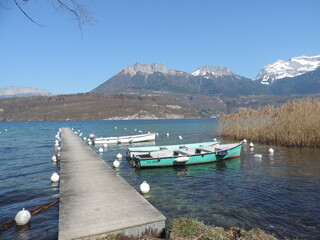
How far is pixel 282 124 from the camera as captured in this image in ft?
76.6

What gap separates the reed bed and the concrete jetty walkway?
59.2 feet

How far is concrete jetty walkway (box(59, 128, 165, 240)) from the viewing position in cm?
580

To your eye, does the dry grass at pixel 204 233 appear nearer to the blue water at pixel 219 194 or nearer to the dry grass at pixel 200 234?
the dry grass at pixel 200 234

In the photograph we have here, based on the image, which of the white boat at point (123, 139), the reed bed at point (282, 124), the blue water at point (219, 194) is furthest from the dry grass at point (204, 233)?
the white boat at point (123, 139)

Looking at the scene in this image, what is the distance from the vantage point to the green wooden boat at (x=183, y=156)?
15.7m

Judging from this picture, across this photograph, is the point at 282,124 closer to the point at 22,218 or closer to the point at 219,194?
the point at 219,194

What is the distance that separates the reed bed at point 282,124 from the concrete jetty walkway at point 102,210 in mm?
18045

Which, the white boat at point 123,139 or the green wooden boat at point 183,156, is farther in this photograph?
the white boat at point 123,139

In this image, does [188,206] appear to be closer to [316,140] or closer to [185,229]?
[185,229]

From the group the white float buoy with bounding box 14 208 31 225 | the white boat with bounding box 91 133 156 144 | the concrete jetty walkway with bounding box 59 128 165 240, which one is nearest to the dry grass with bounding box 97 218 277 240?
the concrete jetty walkway with bounding box 59 128 165 240

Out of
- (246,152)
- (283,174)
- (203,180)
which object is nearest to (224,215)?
(203,180)

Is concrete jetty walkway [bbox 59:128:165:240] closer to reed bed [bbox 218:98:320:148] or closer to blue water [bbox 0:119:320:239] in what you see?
blue water [bbox 0:119:320:239]

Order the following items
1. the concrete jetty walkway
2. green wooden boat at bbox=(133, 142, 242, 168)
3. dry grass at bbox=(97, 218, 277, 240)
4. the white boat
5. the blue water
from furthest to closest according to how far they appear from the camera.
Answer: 1. the white boat
2. green wooden boat at bbox=(133, 142, 242, 168)
3. the blue water
4. the concrete jetty walkway
5. dry grass at bbox=(97, 218, 277, 240)

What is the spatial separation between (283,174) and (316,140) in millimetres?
9192
